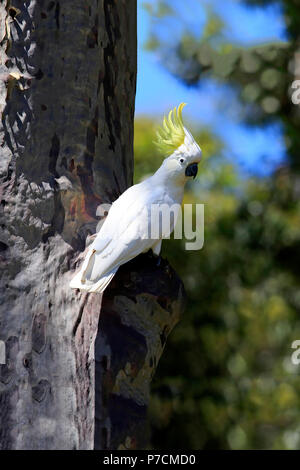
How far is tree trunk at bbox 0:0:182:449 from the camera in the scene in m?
1.36

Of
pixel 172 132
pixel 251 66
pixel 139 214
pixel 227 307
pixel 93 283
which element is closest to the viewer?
pixel 93 283

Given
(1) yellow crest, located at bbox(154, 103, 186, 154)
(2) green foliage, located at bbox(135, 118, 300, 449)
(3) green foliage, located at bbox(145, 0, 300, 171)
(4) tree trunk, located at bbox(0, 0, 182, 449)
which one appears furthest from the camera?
(2) green foliage, located at bbox(135, 118, 300, 449)

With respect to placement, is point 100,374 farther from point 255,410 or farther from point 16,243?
point 255,410

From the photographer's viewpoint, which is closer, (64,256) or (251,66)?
(64,256)

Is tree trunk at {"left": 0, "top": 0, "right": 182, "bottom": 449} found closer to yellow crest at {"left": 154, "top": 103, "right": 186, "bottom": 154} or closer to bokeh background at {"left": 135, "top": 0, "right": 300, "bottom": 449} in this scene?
yellow crest at {"left": 154, "top": 103, "right": 186, "bottom": 154}

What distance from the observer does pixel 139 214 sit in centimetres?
148

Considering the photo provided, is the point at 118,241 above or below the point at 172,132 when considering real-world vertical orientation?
below

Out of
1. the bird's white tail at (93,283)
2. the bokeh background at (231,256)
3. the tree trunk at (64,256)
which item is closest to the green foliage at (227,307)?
the bokeh background at (231,256)

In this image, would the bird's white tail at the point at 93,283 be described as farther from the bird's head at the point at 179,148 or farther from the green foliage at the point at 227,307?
the green foliage at the point at 227,307

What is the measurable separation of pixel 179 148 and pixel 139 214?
23 cm

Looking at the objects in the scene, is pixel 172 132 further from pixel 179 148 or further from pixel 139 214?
pixel 139 214

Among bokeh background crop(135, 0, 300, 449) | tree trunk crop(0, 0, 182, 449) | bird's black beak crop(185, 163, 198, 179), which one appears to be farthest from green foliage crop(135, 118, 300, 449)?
tree trunk crop(0, 0, 182, 449)

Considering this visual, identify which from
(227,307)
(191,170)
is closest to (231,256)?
(227,307)

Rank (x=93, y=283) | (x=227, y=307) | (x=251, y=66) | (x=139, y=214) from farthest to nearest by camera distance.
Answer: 1. (x=227, y=307)
2. (x=251, y=66)
3. (x=139, y=214)
4. (x=93, y=283)
